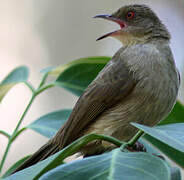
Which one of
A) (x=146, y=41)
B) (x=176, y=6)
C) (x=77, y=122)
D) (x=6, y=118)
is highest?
(x=146, y=41)

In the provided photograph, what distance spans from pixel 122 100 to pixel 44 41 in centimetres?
720

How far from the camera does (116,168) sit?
1637 mm

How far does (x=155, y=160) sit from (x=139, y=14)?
2690 mm

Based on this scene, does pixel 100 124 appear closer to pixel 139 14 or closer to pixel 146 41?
pixel 146 41

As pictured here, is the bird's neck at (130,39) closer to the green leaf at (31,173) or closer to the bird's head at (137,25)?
the bird's head at (137,25)

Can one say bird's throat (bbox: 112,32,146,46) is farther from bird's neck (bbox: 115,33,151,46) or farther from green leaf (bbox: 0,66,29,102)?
green leaf (bbox: 0,66,29,102)

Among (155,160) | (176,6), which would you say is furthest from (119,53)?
(176,6)

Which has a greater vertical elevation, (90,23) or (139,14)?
(139,14)

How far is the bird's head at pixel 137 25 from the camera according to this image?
3.89 m

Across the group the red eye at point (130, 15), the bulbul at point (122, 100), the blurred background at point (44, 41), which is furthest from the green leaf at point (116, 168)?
the blurred background at point (44, 41)

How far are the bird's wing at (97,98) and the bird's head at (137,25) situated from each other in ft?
2.04

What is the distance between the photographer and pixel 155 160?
5.36ft

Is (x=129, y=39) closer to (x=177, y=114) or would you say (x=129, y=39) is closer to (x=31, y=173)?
(x=177, y=114)

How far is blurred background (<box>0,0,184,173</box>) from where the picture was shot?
913 cm
